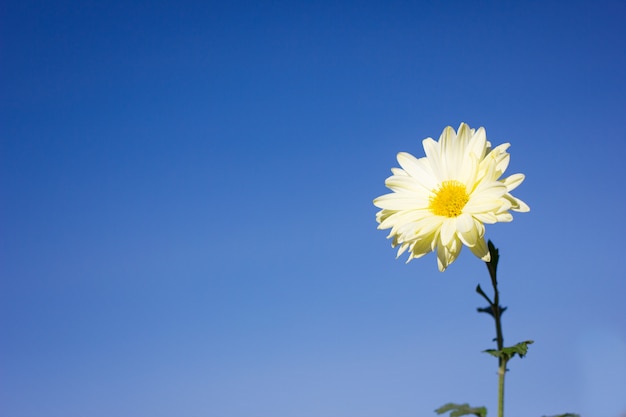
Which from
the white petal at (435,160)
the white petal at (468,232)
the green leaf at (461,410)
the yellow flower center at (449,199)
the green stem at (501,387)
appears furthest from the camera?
the white petal at (435,160)

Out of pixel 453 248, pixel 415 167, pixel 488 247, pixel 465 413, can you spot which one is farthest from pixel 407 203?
pixel 465 413

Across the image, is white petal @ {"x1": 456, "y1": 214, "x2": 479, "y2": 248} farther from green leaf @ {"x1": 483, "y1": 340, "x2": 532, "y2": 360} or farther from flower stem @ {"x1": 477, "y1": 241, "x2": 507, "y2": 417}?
green leaf @ {"x1": 483, "y1": 340, "x2": 532, "y2": 360}

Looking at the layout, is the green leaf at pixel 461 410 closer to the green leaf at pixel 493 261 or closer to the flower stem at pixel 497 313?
the flower stem at pixel 497 313

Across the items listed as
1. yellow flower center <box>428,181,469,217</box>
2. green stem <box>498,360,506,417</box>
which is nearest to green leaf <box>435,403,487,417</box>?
green stem <box>498,360,506,417</box>

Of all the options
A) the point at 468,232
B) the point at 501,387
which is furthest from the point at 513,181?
the point at 501,387

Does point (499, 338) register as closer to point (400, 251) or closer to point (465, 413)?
point (465, 413)

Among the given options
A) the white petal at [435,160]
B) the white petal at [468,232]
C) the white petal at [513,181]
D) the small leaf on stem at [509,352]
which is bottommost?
the small leaf on stem at [509,352]

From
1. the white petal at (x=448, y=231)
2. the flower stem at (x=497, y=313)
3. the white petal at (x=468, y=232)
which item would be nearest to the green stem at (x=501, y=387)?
the flower stem at (x=497, y=313)
